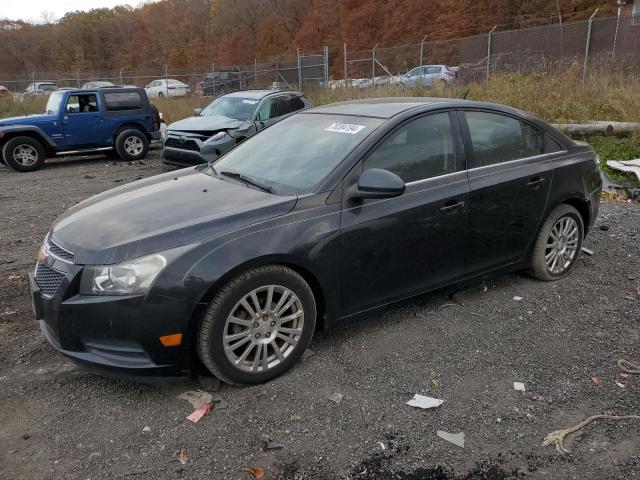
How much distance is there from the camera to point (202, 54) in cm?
6562

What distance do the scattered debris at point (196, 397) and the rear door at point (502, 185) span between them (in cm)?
216

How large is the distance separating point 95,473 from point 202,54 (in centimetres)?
6864

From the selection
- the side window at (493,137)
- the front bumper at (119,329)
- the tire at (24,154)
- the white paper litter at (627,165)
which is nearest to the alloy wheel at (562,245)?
the side window at (493,137)

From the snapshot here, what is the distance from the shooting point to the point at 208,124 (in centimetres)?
1095

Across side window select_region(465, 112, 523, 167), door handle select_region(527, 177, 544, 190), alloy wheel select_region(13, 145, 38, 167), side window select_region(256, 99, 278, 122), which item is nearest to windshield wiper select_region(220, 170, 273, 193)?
side window select_region(465, 112, 523, 167)

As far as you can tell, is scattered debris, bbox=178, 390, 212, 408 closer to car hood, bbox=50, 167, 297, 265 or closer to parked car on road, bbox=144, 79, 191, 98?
car hood, bbox=50, 167, 297, 265

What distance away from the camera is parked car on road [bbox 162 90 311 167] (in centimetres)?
1016

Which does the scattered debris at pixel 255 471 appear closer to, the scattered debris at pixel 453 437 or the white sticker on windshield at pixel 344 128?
the scattered debris at pixel 453 437

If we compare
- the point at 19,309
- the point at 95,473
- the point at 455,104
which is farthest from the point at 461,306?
the point at 19,309

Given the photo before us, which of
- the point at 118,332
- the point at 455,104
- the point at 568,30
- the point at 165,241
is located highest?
the point at 568,30

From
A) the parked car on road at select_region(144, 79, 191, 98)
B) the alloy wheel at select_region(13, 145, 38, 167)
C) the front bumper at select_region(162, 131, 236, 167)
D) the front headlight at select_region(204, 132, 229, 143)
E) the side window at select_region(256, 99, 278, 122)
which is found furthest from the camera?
the parked car on road at select_region(144, 79, 191, 98)

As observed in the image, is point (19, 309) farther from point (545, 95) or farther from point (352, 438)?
point (545, 95)

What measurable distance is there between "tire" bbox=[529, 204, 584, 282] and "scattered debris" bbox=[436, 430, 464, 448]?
2321 millimetres

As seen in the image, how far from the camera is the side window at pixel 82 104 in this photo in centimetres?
1238
